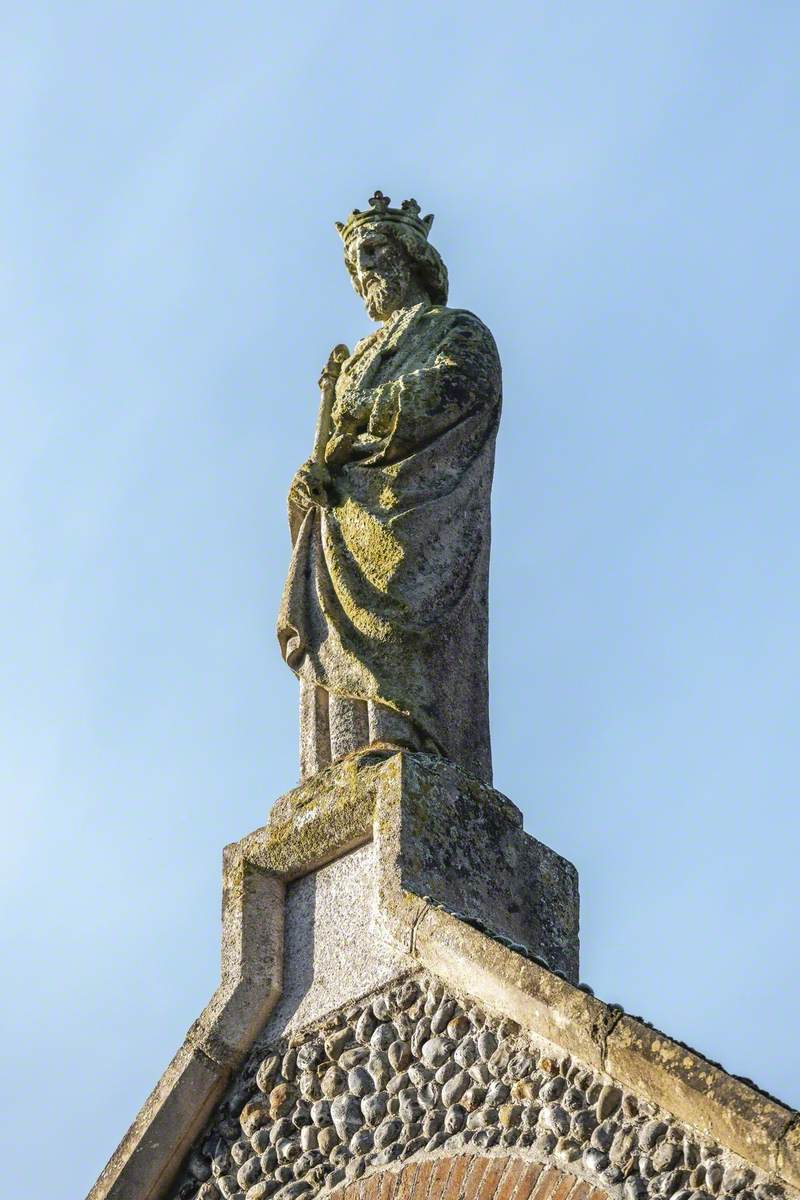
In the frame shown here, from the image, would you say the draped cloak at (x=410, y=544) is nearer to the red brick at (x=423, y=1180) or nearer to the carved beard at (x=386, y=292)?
the carved beard at (x=386, y=292)

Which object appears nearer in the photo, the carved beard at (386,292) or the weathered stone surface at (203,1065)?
the weathered stone surface at (203,1065)

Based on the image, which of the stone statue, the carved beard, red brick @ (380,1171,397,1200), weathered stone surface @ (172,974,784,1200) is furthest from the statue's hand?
red brick @ (380,1171,397,1200)

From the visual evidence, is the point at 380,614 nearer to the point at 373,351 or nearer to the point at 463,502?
the point at 463,502

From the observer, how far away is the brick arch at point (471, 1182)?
25.4 ft

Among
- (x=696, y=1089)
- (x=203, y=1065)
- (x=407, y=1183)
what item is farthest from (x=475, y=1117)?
(x=203, y=1065)

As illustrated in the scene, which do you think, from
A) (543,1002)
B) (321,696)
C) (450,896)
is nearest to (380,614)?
(321,696)

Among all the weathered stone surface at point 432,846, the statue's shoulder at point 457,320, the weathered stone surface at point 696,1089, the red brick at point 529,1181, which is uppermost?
the statue's shoulder at point 457,320

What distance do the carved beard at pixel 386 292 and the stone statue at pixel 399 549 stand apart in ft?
0.34

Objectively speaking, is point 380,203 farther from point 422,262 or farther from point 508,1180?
point 508,1180

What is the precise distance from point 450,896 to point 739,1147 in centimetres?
223

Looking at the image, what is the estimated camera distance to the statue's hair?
37.0 feet

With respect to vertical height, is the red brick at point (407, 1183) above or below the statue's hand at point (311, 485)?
below

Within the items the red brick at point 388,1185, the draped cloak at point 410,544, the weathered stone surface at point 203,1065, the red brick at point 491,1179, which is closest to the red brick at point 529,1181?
the red brick at point 491,1179

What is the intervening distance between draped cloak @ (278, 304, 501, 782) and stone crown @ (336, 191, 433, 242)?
2.08 feet
